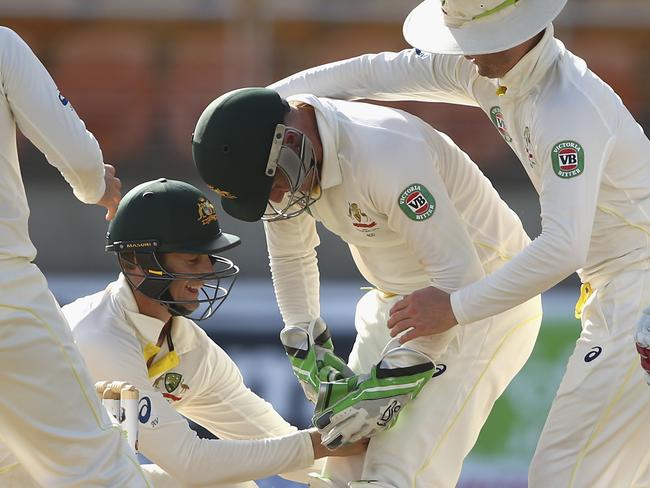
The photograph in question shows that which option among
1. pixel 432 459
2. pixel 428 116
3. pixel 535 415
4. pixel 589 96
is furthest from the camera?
pixel 428 116

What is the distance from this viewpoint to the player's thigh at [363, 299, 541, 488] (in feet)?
12.1

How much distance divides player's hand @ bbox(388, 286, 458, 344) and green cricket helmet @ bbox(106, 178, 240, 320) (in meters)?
0.61

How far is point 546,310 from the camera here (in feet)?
21.0

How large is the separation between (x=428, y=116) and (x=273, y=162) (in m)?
5.87

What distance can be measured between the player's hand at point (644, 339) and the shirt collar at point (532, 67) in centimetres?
69

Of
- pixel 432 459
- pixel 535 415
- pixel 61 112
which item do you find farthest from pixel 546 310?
pixel 61 112

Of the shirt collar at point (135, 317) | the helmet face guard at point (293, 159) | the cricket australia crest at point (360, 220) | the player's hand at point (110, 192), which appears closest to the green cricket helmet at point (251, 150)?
the helmet face guard at point (293, 159)

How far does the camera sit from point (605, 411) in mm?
3480

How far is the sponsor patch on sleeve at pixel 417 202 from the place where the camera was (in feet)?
11.6

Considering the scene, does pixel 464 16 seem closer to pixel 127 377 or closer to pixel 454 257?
pixel 454 257

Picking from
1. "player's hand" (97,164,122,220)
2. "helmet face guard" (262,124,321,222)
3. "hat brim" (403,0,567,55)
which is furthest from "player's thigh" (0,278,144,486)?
"hat brim" (403,0,567,55)

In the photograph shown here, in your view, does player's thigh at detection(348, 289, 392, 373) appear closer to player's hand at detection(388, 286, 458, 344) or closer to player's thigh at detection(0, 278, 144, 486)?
player's hand at detection(388, 286, 458, 344)

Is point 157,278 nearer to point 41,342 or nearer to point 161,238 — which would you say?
point 161,238

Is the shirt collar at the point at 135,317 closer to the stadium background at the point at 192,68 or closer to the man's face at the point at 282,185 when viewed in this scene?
the man's face at the point at 282,185
